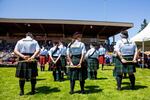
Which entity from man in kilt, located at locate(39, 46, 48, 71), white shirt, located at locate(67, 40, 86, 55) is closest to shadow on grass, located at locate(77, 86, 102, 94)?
white shirt, located at locate(67, 40, 86, 55)

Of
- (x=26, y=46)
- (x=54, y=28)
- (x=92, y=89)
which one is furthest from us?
(x=54, y=28)

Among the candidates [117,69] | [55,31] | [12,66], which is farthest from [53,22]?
[117,69]

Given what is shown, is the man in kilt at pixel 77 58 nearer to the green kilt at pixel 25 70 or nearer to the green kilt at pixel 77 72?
the green kilt at pixel 77 72

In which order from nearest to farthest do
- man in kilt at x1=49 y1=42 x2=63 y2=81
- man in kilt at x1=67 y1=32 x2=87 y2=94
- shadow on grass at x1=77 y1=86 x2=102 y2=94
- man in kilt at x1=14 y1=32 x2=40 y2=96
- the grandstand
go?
man in kilt at x1=14 y1=32 x2=40 y2=96, man in kilt at x1=67 y1=32 x2=87 y2=94, shadow on grass at x1=77 y1=86 x2=102 y2=94, man in kilt at x1=49 y1=42 x2=63 y2=81, the grandstand

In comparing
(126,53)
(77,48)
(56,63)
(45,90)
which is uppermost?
(77,48)

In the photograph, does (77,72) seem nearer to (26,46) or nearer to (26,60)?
(26,60)

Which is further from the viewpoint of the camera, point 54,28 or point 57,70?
point 54,28

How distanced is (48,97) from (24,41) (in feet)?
4.65

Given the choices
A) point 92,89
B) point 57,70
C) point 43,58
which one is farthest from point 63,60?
point 43,58

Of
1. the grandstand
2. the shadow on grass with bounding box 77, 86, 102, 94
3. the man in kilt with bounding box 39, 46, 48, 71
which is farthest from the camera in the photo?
the grandstand

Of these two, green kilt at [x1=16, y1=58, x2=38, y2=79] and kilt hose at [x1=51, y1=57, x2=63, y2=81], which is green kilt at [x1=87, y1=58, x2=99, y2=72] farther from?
green kilt at [x1=16, y1=58, x2=38, y2=79]

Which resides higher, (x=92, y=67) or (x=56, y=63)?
A: (x=56, y=63)

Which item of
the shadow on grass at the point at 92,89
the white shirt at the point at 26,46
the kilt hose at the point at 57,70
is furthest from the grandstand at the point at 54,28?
the white shirt at the point at 26,46

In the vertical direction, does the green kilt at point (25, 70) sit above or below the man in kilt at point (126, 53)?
below
